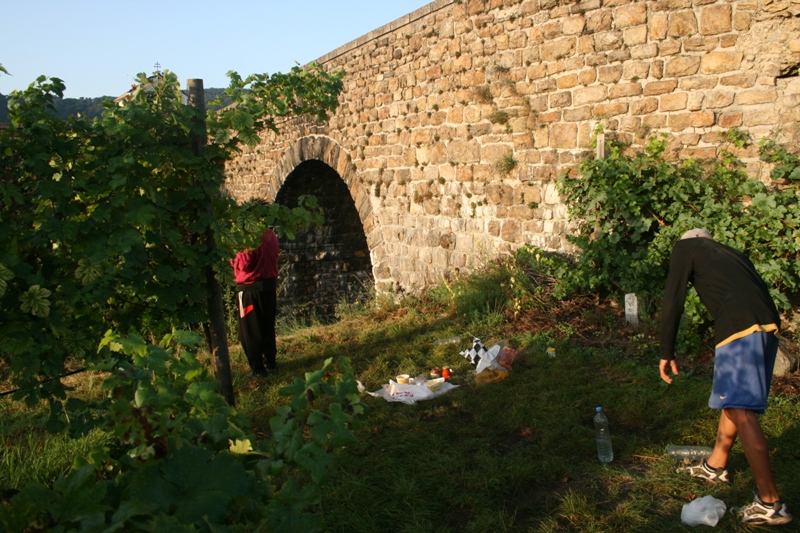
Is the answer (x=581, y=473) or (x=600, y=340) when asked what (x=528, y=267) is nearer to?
(x=600, y=340)

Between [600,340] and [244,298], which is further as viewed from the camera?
[244,298]

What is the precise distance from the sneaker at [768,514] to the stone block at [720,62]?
3.89m

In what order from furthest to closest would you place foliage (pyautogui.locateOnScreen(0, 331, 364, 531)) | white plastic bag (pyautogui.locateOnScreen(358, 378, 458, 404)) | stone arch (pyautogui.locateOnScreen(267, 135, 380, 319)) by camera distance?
stone arch (pyautogui.locateOnScreen(267, 135, 380, 319)) → white plastic bag (pyautogui.locateOnScreen(358, 378, 458, 404)) → foliage (pyautogui.locateOnScreen(0, 331, 364, 531))

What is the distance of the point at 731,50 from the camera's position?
535cm

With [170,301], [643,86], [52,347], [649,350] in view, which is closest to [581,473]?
[649,350]

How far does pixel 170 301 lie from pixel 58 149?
3.33 feet

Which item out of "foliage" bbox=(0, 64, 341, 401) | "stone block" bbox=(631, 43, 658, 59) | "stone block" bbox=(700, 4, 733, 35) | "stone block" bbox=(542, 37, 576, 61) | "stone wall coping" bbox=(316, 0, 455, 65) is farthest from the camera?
"stone wall coping" bbox=(316, 0, 455, 65)

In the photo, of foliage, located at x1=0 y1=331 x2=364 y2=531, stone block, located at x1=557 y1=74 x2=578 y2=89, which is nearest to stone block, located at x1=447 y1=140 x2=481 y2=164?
stone block, located at x1=557 y1=74 x2=578 y2=89

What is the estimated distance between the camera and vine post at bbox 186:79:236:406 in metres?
3.85

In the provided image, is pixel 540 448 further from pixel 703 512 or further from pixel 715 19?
pixel 715 19

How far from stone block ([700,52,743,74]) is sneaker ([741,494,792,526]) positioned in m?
3.89

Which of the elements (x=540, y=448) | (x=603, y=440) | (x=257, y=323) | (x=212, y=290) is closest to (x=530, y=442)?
(x=540, y=448)

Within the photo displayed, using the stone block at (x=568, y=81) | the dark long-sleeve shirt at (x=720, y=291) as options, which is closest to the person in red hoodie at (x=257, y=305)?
the stone block at (x=568, y=81)

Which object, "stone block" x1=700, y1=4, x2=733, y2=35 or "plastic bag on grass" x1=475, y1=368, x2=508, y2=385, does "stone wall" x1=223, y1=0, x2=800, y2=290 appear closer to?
"stone block" x1=700, y1=4, x2=733, y2=35
